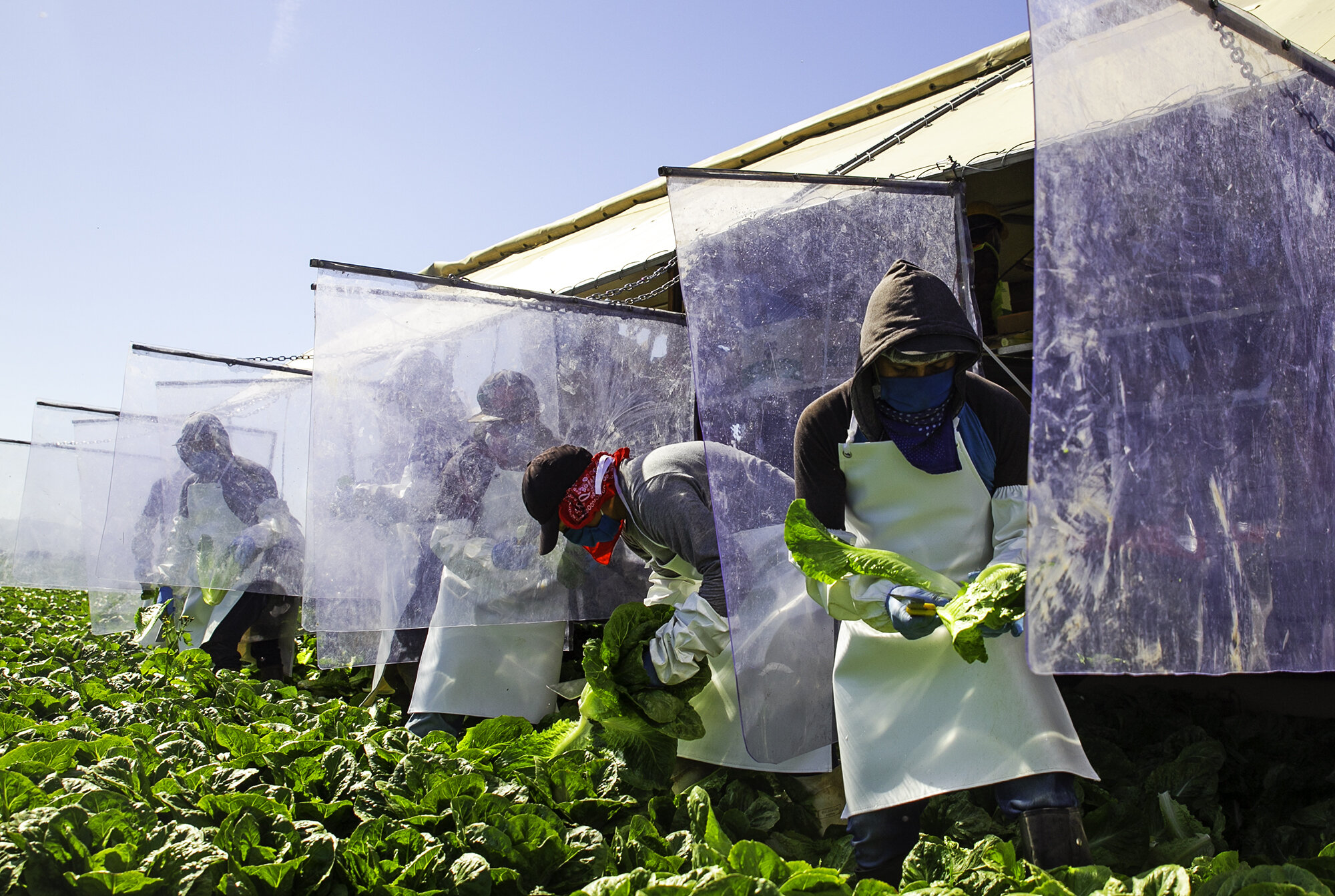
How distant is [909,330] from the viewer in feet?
6.67

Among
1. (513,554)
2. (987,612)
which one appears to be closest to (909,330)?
(987,612)

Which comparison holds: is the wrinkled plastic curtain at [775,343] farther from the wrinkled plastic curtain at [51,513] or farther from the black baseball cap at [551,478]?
the wrinkled plastic curtain at [51,513]

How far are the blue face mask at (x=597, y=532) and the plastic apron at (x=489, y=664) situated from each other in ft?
1.88

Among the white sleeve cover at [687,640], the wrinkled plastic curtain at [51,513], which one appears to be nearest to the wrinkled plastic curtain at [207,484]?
the wrinkled plastic curtain at [51,513]

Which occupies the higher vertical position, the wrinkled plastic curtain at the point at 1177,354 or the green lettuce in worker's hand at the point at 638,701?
the wrinkled plastic curtain at the point at 1177,354

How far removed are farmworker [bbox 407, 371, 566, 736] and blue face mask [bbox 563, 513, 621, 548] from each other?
1.69 feet

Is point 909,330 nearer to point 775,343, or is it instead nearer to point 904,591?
point 904,591

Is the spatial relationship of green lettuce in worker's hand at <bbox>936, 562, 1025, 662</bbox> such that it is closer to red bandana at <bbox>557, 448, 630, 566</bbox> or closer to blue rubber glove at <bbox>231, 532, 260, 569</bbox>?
red bandana at <bbox>557, 448, 630, 566</bbox>

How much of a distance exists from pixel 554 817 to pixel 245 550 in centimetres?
384

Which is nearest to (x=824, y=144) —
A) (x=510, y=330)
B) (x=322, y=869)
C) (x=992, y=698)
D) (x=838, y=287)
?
(x=510, y=330)

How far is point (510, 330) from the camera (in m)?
4.05

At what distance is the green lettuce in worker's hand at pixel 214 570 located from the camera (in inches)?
218

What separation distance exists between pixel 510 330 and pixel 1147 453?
285cm

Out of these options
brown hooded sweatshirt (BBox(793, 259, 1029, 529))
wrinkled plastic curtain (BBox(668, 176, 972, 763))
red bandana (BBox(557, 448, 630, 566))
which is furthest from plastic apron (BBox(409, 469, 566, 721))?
brown hooded sweatshirt (BBox(793, 259, 1029, 529))
